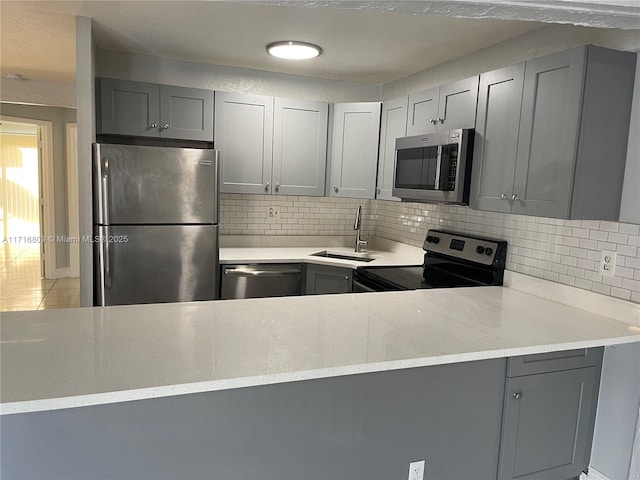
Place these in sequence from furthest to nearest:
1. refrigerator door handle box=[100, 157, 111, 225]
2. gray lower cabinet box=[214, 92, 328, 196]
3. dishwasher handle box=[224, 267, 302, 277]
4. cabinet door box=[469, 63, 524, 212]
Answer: gray lower cabinet box=[214, 92, 328, 196] → dishwasher handle box=[224, 267, 302, 277] → refrigerator door handle box=[100, 157, 111, 225] → cabinet door box=[469, 63, 524, 212]

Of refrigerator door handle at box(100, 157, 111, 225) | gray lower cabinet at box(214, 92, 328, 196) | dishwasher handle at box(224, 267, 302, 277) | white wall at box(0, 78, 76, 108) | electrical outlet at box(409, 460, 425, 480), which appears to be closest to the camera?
electrical outlet at box(409, 460, 425, 480)

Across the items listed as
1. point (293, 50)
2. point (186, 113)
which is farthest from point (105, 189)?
point (293, 50)

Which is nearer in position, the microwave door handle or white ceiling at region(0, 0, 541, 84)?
white ceiling at region(0, 0, 541, 84)

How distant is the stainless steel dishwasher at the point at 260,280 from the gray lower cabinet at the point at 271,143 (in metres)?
0.63

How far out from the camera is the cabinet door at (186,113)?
3.27 metres

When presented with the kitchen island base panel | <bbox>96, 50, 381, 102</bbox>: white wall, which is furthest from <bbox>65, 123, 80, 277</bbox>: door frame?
the kitchen island base panel

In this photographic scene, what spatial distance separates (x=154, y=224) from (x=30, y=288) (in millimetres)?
3948

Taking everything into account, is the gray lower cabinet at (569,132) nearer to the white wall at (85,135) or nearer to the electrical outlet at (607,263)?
the electrical outlet at (607,263)

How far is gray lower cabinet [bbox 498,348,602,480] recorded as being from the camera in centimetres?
186

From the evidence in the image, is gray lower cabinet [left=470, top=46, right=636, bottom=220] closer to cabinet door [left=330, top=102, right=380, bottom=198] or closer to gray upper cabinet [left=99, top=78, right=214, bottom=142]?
cabinet door [left=330, top=102, right=380, bottom=198]

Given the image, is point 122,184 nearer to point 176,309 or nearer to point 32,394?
point 176,309

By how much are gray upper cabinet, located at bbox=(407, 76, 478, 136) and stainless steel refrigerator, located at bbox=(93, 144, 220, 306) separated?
1.41m

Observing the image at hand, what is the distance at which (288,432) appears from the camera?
154 cm

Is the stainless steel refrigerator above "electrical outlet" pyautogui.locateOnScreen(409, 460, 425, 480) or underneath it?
above
